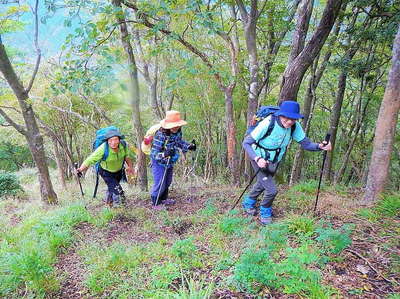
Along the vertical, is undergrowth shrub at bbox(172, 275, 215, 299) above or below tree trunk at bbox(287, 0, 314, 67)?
below

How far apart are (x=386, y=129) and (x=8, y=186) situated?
494 inches

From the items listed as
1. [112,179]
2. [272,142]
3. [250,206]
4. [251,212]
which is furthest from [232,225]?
[112,179]

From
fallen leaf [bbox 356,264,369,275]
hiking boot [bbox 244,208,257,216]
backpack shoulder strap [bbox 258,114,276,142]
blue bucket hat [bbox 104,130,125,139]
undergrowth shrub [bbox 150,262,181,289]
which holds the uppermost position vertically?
backpack shoulder strap [bbox 258,114,276,142]

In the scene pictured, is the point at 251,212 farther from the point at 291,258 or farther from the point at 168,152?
the point at 168,152

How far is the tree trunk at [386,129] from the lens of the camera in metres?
4.06

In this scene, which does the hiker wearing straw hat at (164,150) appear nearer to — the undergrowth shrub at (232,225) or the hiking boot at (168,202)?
the hiking boot at (168,202)

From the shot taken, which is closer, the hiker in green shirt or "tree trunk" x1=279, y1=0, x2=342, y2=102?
"tree trunk" x1=279, y1=0, x2=342, y2=102

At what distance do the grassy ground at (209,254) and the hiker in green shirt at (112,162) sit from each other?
735mm

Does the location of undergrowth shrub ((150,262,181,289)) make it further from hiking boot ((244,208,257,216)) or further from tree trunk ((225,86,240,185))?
tree trunk ((225,86,240,185))

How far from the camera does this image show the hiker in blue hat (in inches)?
164

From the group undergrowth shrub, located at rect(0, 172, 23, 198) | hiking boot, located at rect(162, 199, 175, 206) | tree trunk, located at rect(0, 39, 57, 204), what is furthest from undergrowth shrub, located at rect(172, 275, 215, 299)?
undergrowth shrub, located at rect(0, 172, 23, 198)

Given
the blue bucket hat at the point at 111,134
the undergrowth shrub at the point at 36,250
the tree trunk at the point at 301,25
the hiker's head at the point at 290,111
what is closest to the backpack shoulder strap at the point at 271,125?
the hiker's head at the point at 290,111

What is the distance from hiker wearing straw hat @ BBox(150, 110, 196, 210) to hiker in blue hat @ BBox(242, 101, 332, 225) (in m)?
1.53

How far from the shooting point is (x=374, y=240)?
12.3 feet
